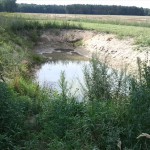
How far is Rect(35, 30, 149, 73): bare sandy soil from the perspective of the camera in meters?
23.7

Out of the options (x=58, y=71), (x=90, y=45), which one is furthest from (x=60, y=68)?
(x=90, y=45)

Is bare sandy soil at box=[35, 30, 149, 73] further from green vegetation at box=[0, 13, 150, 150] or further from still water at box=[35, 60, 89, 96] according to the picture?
green vegetation at box=[0, 13, 150, 150]

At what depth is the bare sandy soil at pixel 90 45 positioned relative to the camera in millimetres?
23719

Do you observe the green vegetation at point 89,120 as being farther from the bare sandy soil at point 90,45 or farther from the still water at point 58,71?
the bare sandy soil at point 90,45

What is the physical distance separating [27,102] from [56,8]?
87.3 metres

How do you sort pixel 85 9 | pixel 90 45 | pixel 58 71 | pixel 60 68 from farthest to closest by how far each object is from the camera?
pixel 85 9, pixel 90 45, pixel 60 68, pixel 58 71

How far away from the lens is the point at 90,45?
32.0m

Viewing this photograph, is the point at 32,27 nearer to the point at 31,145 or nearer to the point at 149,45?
the point at 149,45

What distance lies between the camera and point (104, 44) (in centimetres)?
2925

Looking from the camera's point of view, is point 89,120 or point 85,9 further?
point 85,9

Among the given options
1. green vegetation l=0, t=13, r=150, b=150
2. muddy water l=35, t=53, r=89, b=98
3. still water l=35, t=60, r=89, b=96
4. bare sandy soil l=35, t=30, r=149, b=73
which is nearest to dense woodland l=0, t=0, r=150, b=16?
bare sandy soil l=35, t=30, r=149, b=73

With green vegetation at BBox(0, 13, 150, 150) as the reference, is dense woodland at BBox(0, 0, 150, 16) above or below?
below

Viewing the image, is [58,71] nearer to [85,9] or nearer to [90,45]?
[90,45]

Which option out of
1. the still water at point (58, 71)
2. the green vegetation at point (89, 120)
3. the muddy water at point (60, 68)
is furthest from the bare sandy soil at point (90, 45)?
the green vegetation at point (89, 120)
